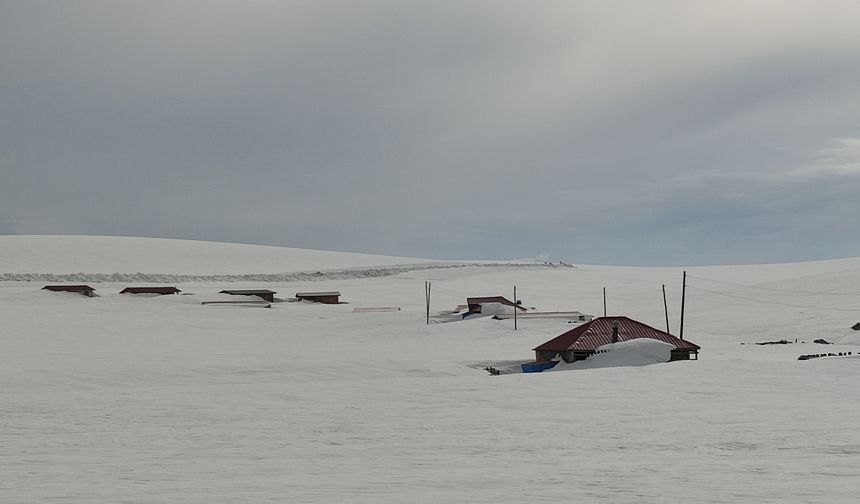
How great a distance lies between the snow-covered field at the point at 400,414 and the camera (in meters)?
11.5

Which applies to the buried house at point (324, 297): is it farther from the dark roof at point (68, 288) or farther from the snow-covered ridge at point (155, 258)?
the snow-covered ridge at point (155, 258)

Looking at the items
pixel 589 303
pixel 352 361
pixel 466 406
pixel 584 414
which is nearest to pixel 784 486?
pixel 584 414

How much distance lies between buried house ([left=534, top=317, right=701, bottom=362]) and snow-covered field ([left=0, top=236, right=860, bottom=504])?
2304mm

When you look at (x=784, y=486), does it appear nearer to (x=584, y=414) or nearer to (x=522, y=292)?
(x=584, y=414)

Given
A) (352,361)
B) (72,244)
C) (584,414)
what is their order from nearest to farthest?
(584,414)
(352,361)
(72,244)

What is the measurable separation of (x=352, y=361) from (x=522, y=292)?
194ft

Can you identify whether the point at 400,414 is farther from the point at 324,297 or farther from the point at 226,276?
the point at 226,276

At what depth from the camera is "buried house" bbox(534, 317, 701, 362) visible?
1465 inches

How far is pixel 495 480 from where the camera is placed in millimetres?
11820

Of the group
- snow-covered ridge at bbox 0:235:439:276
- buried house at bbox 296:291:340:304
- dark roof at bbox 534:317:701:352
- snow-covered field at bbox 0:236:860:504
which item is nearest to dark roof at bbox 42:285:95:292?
snow-covered field at bbox 0:236:860:504

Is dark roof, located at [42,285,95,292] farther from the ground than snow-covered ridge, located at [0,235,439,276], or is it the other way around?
snow-covered ridge, located at [0,235,439,276]

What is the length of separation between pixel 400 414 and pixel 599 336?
64.6ft

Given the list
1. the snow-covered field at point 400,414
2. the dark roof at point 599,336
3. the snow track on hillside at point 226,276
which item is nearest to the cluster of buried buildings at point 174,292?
the snow-covered field at point 400,414

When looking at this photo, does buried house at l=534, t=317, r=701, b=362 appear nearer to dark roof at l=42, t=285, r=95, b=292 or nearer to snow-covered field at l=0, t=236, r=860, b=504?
snow-covered field at l=0, t=236, r=860, b=504
